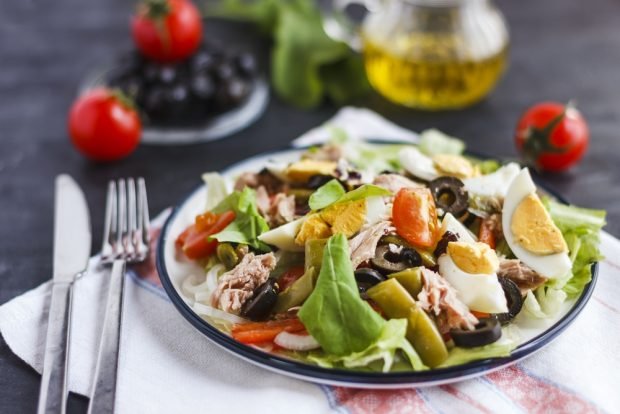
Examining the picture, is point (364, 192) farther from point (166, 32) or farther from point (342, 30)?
point (342, 30)

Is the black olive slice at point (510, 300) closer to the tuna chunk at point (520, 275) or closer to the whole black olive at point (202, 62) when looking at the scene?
the tuna chunk at point (520, 275)

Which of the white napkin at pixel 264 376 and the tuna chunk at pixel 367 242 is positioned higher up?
the tuna chunk at pixel 367 242

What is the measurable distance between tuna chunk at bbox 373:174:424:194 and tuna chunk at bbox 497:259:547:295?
57 cm

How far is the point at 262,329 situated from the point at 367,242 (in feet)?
1.73

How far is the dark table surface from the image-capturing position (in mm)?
3996

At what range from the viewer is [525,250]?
2.93m

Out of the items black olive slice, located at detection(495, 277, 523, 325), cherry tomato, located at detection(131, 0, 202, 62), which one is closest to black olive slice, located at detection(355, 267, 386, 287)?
black olive slice, located at detection(495, 277, 523, 325)

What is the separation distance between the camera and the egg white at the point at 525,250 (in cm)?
284

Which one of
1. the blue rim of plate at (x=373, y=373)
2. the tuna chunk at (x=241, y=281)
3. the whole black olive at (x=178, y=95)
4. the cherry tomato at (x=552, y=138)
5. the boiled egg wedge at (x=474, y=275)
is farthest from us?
the whole black olive at (x=178, y=95)

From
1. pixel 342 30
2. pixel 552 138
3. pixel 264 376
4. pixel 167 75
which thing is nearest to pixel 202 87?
pixel 167 75

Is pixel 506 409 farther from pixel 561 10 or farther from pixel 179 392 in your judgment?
pixel 561 10

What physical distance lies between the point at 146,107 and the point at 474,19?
7.45 feet

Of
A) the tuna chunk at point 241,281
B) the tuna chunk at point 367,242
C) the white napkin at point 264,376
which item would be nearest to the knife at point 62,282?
the white napkin at point 264,376

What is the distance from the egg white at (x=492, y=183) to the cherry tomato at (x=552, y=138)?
1068mm
